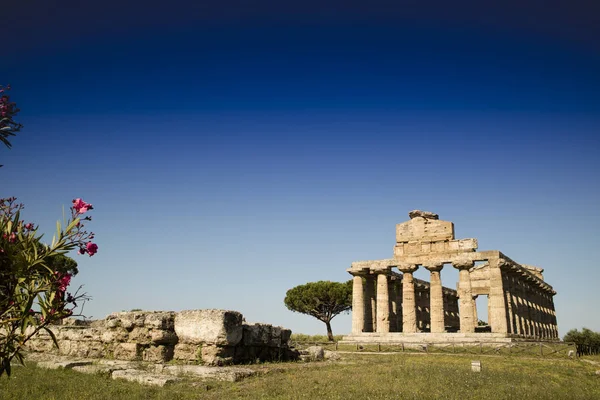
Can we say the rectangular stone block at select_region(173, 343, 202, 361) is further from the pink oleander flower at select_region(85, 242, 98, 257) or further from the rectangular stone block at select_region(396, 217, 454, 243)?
the rectangular stone block at select_region(396, 217, 454, 243)

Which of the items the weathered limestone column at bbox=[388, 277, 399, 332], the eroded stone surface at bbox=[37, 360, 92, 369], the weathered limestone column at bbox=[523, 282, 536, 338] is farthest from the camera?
the weathered limestone column at bbox=[523, 282, 536, 338]

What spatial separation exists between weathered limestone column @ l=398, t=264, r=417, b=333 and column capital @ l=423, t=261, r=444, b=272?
1146mm

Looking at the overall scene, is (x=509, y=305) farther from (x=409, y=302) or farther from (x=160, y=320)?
(x=160, y=320)

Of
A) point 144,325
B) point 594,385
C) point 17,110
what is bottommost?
point 594,385

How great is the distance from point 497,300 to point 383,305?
9476 mm

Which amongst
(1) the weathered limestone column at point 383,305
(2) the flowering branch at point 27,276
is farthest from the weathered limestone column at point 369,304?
(2) the flowering branch at point 27,276

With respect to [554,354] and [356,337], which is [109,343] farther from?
[356,337]

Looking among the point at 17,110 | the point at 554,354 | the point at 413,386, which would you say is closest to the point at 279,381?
the point at 413,386

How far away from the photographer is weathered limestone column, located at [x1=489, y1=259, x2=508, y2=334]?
33.2 metres

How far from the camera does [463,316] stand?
112 feet

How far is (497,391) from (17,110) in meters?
12.3

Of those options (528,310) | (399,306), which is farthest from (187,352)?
(528,310)

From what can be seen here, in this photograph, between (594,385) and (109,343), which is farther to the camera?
(109,343)

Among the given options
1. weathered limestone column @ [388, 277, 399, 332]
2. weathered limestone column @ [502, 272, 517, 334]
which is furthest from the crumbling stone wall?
weathered limestone column @ [388, 277, 399, 332]
